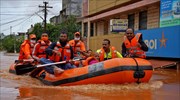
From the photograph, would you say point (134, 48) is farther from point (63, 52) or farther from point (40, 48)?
point (40, 48)

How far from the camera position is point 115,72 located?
8.16 metres

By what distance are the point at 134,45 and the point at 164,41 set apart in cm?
776

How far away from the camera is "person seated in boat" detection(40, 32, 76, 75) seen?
944cm

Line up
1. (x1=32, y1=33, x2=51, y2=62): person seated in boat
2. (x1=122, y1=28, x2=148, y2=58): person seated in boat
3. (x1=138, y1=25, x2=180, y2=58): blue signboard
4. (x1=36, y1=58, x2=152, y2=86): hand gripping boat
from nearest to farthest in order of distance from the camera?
(x1=36, y1=58, x2=152, y2=86): hand gripping boat → (x1=122, y1=28, x2=148, y2=58): person seated in boat → (x1=32, y1=33, x2=51, y2=62): person seated in boat → (x1=138, y1=25, x2=180, y2=58): blue signboard

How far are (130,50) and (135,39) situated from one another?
1.17ft

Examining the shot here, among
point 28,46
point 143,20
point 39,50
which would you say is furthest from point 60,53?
point 143,20

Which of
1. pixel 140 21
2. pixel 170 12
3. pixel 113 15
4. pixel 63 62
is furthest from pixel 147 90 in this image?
pixel 113 15

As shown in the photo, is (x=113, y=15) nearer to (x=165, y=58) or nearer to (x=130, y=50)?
(x=165, y=58)

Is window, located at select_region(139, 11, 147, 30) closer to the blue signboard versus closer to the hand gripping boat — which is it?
the blue signboard

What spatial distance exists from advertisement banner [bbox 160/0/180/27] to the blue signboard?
3.39ft

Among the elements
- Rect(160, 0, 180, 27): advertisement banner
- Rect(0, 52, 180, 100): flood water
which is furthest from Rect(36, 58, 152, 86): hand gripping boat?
Rect(160, 0, 180, 27): advertisement banner

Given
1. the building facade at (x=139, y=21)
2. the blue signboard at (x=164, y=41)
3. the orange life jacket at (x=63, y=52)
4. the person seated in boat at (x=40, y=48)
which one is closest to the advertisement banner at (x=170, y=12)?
the building facade at (x=139, y=21)

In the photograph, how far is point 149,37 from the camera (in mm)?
17641

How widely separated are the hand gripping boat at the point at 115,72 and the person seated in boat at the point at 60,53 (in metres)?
0.83
